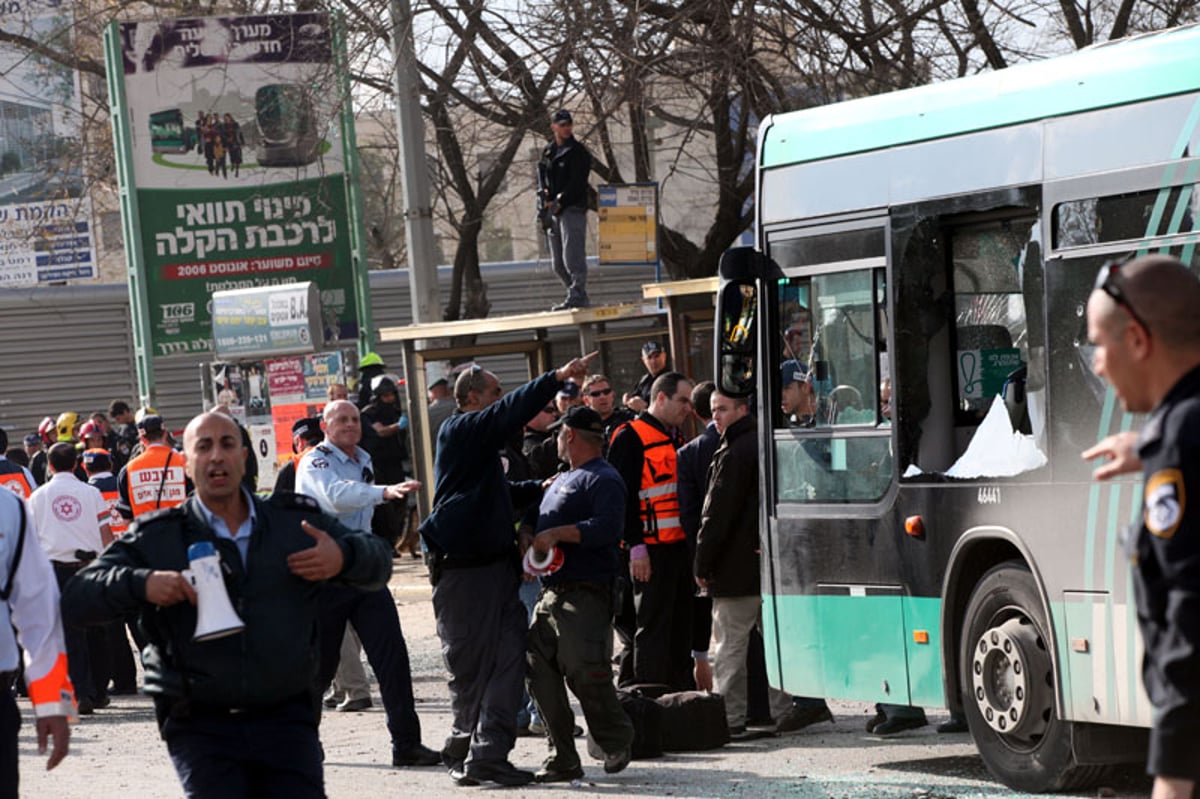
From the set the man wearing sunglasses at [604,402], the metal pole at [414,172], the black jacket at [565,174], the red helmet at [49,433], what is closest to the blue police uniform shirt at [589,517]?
the man wearing sunglasses at [604,402]

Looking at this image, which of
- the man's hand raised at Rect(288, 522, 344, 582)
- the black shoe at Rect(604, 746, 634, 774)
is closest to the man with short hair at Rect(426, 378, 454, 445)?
the black shoe at Rect(604, 746, 634, 774)

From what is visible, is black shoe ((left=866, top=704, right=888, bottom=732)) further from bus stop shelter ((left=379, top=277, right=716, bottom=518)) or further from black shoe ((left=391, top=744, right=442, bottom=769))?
bus stop shelter ((left=379, top=277, right=716, bottom=518))

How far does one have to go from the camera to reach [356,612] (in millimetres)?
10898

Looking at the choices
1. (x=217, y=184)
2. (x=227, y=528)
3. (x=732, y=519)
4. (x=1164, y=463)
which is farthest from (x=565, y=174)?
(x=1164, y=463)

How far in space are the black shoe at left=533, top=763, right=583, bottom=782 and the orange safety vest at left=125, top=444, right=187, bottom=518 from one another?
207 inches

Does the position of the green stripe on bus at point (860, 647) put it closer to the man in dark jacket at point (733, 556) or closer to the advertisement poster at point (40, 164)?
the man in dark jacket at point (733, 556)

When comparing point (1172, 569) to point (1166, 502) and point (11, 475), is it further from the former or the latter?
point (11, 475)

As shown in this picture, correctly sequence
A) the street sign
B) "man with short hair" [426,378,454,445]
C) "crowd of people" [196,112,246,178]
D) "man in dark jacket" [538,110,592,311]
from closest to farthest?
the street sign < "man in dark jacket" [538,110,592,311] < "man with short hair" [426,378,454,445] < "crowd of people" [196,112,246,178]

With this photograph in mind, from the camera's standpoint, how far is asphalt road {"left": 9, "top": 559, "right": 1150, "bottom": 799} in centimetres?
934

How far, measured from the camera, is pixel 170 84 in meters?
22.6

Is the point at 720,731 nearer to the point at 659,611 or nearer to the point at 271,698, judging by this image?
the point at 659,611

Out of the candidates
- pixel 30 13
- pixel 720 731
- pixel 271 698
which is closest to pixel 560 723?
→ pixel 720 731

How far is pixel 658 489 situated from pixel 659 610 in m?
0.65

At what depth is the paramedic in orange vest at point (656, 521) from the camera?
11.5m
